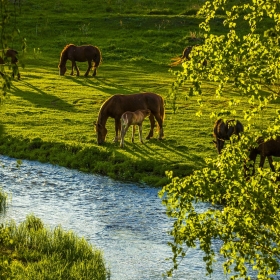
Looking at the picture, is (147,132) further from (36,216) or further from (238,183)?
(238,183)

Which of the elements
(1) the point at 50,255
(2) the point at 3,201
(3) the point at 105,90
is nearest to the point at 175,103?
(1) the point at 50,255

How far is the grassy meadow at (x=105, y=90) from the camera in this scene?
867 inches

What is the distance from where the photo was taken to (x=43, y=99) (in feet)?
106

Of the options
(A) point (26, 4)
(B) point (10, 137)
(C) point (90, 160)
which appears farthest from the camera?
(A) point (26, 4)

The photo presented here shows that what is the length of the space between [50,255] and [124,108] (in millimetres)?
10947

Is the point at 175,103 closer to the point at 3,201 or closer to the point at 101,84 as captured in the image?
the point at 3,201

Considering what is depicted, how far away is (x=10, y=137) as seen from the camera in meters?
25.2

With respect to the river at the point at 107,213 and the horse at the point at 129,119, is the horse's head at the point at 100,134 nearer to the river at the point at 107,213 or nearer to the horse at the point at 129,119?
the horse at the point at 129,119

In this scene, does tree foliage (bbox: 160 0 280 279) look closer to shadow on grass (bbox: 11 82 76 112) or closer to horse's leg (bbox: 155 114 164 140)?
horse's leg (bbox: 155 114 164 140)

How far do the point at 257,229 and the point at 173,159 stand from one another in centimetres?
1243

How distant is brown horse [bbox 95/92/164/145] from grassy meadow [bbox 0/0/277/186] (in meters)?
0.47

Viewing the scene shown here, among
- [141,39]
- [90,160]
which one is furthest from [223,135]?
[141,39]

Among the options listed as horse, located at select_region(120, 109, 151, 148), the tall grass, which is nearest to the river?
the tall grass

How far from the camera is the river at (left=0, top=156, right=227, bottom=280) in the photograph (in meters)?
14.1
